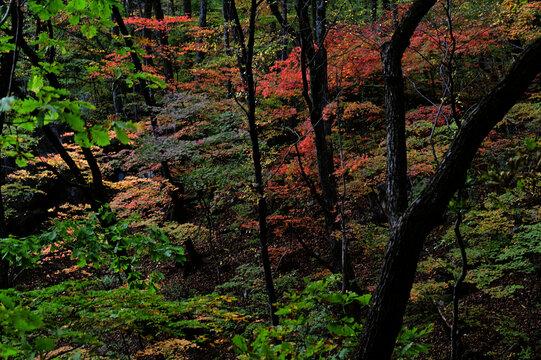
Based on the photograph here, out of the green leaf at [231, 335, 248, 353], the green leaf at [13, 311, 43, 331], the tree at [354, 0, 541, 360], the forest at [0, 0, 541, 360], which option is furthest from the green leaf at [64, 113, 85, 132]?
the tree at [354, 0, 541, 360]

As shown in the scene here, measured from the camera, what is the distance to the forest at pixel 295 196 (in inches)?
86.2

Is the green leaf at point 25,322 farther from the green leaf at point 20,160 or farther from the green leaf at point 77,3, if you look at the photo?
the green leaf at point 77,3

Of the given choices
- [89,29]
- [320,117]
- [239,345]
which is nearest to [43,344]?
[239,345]

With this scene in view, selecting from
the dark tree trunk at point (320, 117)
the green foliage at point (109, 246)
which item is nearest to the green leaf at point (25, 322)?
the green foliage at point (109, 246)

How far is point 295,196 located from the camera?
9.73 meters

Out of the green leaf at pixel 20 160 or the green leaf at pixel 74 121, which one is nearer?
the green leaf at pixel 74 121

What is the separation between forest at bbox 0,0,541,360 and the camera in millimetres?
2189

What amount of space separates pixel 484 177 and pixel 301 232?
391 inches

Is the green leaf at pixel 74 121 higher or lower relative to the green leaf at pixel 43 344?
higher

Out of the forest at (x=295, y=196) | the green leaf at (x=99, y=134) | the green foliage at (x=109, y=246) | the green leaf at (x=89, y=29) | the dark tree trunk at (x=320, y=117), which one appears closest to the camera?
the green leaf at (x=99, y=134)

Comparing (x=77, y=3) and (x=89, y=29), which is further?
(x=89, y=29)

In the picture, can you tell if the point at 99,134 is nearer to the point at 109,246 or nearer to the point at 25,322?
the point at 25,322

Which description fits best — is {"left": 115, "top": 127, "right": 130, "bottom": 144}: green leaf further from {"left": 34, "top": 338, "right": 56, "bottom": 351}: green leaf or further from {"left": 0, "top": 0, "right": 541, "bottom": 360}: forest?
{"left": 34, "top": 338, "right": 56, "bottom": 351}: green leaf

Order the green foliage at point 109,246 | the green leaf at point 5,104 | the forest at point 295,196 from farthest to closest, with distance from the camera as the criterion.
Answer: the green foliage at point 109,246 < the forest at point 295,196 < the green leaf at point 5,104
